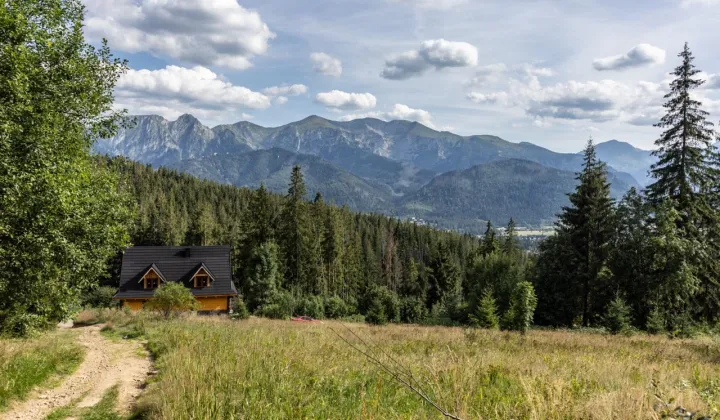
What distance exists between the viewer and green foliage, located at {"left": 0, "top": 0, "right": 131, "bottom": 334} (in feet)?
33.8

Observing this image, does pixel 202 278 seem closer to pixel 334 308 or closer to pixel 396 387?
pixel 334 308

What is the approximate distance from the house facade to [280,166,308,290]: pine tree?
1369 cm

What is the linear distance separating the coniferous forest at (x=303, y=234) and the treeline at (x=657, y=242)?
94 millimetres

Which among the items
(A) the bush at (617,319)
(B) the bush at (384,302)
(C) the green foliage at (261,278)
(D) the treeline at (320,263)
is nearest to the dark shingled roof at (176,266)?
(C) the green foliage at (261,278)

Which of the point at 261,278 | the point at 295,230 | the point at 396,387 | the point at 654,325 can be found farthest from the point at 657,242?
the point at 295,230

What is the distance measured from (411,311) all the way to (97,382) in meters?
43.6

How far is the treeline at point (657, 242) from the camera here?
25859 mm

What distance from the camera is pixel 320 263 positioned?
233ft

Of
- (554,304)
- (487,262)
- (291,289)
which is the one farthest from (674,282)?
(291,289)

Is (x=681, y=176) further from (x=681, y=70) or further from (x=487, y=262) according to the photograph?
(x=487, y=262)

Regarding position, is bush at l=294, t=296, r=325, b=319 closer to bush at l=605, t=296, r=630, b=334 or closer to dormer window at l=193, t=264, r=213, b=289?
dormer window at l=193, t=264, r=213, b=289

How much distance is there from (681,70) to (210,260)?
44865mm

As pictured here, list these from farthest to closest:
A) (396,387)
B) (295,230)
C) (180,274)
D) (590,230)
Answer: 1. (295,230)
2. (180,274)
3. (590,230)
4. (396,387)

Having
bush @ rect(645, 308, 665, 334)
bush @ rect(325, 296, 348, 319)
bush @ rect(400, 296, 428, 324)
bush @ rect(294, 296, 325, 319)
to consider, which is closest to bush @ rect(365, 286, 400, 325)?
bush @ rect(400, 296, 428, 324)
